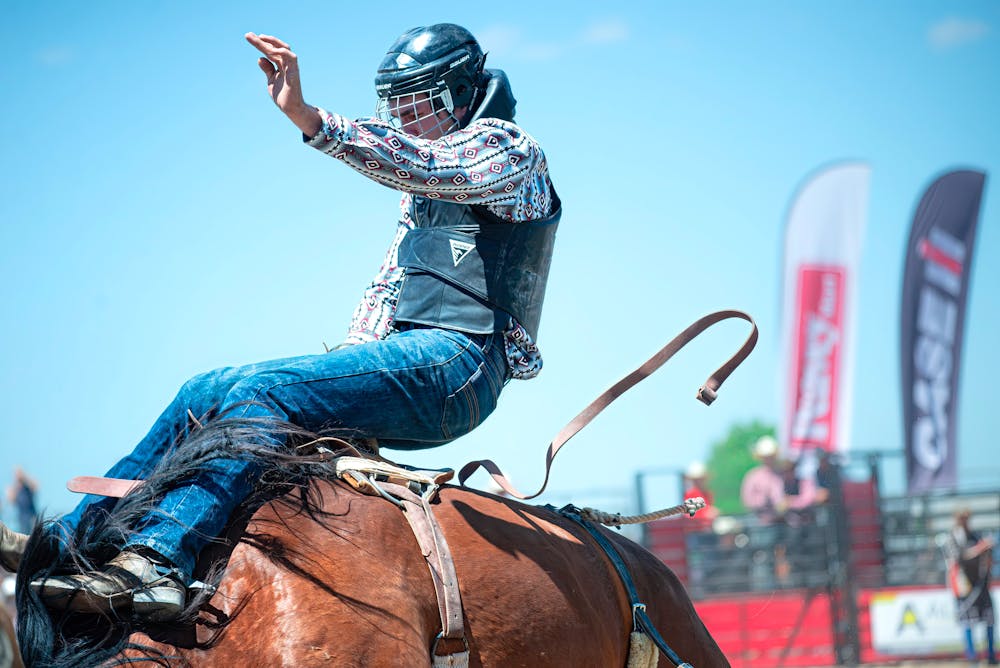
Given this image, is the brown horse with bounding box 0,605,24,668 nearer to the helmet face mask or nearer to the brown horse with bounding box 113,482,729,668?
the brown horse with bounding box 113,482,729,668

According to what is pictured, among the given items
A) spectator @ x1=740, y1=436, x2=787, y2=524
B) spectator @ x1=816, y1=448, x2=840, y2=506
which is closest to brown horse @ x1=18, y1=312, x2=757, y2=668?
spectator @ x1=816, y1=448, x2=840, y2=506

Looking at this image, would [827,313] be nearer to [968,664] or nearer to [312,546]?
[968,664]

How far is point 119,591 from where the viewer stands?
6.81 ft

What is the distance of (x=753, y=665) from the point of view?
13.1 m

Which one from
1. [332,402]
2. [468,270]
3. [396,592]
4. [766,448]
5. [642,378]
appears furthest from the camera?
[766,448]

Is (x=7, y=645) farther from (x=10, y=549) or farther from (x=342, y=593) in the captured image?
(x=342, y=593)

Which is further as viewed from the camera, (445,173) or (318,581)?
(445,173)

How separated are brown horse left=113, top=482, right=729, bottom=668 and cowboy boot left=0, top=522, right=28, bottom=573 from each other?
32cm

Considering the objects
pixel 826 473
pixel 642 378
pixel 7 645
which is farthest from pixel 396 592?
pixel 826 473

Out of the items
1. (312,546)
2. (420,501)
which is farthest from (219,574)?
(420,501)

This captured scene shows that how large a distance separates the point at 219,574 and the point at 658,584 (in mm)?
1561

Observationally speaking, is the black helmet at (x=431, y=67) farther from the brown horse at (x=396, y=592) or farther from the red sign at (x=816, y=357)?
the red sign at (x=816, y=357)

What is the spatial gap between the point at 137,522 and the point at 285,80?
41.4 inches

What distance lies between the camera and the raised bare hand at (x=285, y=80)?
2.41 metres
